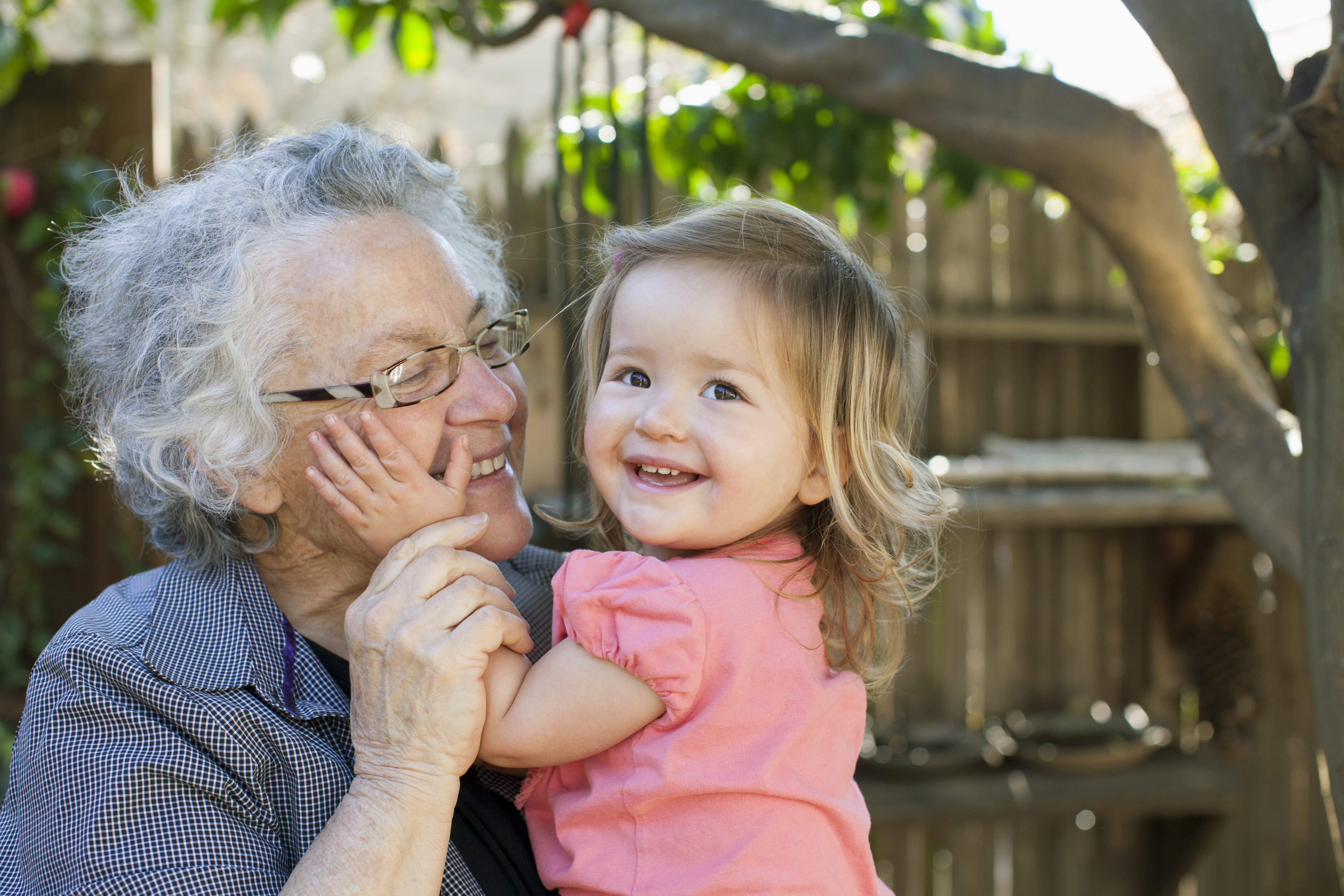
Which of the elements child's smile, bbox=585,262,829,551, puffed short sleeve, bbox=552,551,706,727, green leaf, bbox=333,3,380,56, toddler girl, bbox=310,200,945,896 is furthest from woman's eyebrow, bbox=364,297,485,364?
green leaf, bbox=333,3,380,56

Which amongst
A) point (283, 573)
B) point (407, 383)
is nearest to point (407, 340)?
point (407, 383)

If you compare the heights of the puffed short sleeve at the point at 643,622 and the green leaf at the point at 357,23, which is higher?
the green leaf at the point at 357,23

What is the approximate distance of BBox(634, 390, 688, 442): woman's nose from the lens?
1.22m

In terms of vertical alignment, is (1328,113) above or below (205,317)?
above

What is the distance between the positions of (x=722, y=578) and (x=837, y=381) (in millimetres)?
283

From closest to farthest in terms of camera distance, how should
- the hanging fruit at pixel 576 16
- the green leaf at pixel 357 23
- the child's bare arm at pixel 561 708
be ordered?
the child's bare arm at pixel 561 708 → the hanging fruit at pixel 576 16 → the green leaf at pixel 357 23

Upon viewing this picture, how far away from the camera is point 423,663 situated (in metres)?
1.21

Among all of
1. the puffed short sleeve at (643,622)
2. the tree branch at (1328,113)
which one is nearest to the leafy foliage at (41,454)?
the puffed short sleeve at (643,622)

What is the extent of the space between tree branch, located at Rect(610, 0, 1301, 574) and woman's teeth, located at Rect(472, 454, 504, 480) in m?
0.76

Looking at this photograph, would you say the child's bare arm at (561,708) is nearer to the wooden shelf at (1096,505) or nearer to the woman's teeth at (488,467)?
the woman's teeth at (488,467)

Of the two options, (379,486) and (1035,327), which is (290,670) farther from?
(1035,327)

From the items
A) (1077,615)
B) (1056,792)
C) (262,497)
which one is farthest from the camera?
(1077,615)

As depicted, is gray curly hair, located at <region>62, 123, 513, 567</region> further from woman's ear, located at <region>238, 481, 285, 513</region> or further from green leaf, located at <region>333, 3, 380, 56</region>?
green leaf, located at <region>333, 3, 380, 56</region>

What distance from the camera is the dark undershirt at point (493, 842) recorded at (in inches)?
53.5
